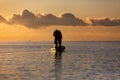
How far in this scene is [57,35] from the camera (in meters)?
121

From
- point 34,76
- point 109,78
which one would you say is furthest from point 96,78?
point 34,76

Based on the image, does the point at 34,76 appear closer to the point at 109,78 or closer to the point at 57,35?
the point at 109,78

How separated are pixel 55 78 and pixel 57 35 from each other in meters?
71.9

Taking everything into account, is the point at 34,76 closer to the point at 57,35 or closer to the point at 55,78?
the point at 55,78

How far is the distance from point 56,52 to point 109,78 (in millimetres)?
73316

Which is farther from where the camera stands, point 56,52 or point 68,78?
point 56,52

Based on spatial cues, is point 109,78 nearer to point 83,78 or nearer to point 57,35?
point 83,78

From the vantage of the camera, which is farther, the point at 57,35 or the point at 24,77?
the point at 57,35

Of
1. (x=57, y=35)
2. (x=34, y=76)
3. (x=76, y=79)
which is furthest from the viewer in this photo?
(x=57, y=35)

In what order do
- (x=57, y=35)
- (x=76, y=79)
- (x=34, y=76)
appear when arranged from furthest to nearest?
(x=57, y=35) < (x=34, y=76) < (x=76, y=79)

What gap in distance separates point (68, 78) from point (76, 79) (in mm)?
1417

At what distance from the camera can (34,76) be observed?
5156 centimetres

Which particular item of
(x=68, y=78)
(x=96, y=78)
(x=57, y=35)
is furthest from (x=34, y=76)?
(x=57, y=35)

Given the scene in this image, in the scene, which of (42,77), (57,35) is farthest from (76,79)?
(57,35)
